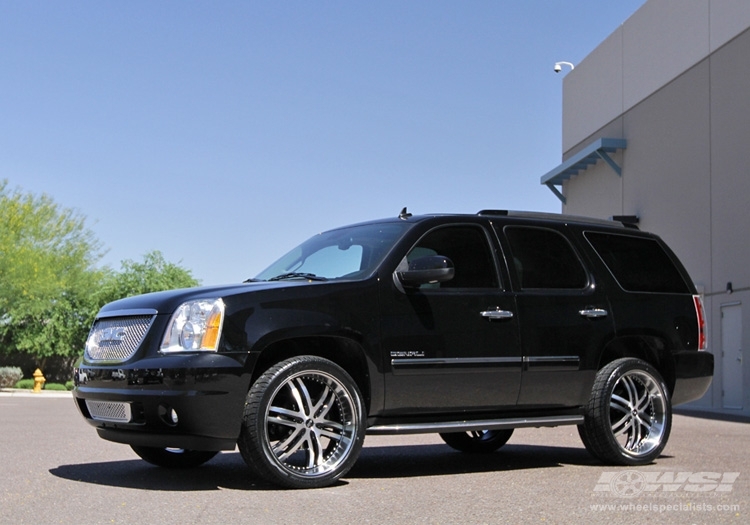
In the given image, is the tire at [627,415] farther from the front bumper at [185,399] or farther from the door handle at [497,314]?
the front bumper at [185,399]

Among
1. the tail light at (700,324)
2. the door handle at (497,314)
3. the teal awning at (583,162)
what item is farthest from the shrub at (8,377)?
the door handle at (497,314)

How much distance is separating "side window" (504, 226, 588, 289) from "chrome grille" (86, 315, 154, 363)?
9.83ft

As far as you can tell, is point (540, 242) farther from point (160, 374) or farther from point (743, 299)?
point (743, 299)

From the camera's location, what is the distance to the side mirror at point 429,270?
7.57 meters

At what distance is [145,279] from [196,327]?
181 ft

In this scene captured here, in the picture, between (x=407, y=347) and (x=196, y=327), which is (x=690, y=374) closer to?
(x=407, y=347)

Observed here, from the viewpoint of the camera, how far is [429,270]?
7590mm

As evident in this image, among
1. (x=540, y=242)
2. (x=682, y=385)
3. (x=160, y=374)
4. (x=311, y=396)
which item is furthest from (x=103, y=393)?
(x=682, y=385)

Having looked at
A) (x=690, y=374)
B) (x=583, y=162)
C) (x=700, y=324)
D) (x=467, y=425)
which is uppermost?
(x=583, y=162)

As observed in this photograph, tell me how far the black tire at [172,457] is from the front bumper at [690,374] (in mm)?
4009

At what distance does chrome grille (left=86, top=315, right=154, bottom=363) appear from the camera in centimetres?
719

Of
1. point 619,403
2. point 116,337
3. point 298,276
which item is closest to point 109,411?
point 116,337

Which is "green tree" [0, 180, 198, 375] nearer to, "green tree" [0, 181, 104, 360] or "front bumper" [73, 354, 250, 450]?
"green tree" [0, 181, 104, 360]

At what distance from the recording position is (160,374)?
22.5 ft
